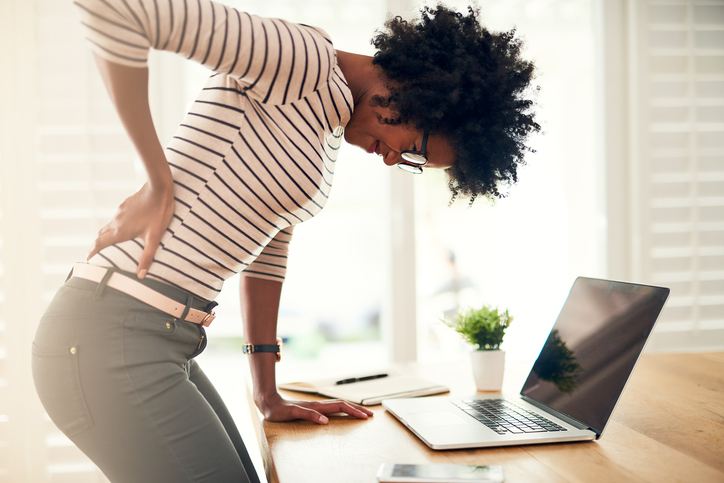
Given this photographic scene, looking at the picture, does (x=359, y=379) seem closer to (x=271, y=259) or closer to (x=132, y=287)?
(x=271, y=259)

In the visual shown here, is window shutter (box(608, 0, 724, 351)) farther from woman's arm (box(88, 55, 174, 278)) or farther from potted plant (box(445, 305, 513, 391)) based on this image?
woman's arm (box(88, 55, 174, 278))

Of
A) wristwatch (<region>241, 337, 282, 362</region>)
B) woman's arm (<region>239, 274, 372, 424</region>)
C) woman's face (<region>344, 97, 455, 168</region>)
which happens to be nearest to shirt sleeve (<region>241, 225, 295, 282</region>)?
woman's arm (<region>239, 274, 372, 424</region>)

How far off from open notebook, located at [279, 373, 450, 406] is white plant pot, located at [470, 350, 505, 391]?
83mm

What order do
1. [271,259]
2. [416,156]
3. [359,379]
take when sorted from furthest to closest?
[359,379] → [271,259] → [416,156]

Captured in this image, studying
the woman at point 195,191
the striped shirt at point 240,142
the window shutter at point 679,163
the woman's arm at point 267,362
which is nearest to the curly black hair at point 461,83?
the woman at point 195,191

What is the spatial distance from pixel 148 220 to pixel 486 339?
75 cm

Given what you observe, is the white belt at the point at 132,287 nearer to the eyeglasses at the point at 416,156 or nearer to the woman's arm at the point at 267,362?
the woman's arm at the point at 267,362

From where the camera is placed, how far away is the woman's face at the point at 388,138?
1022 millimetres

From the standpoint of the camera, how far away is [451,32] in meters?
1.01

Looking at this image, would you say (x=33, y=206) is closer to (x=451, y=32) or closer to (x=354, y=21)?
(x=354, y=21)

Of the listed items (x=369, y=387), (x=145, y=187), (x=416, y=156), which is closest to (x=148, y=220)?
(x=145, y=187)

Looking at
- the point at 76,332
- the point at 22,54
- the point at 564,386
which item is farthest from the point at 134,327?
the point at 22,54

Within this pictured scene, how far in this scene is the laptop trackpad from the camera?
918 mm

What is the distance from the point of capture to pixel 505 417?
Result: 0.96 m
